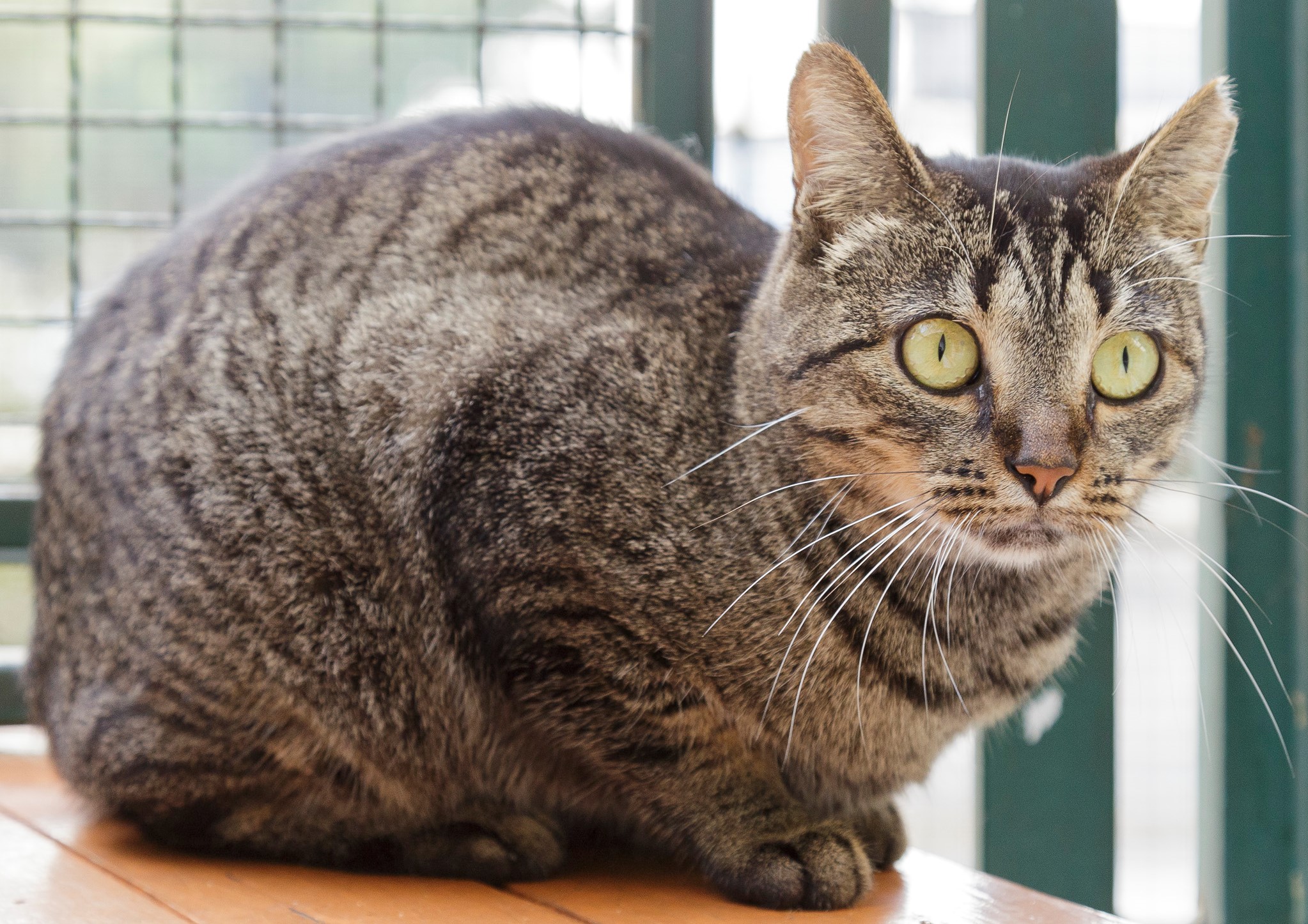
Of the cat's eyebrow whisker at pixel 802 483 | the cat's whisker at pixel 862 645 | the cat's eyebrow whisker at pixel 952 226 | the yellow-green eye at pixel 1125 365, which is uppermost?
the cat's eyebrow whisker at pixel 952 226

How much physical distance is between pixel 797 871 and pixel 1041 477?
55 centimetres

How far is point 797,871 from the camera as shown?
1368 mm

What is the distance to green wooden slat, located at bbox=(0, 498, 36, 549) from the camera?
2199 millimetres

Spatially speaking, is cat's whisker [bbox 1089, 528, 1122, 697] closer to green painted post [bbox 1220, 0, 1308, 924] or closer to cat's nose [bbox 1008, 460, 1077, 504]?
cat's nose [bbox 1008, 460, 1077, 504]

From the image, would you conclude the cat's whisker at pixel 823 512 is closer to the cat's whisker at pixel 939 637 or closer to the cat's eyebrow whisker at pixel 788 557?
the cat's eyebrow whisker at pixel 788 557

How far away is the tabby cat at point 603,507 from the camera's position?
133 centimetres

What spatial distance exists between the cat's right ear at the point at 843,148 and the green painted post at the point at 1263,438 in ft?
3.14

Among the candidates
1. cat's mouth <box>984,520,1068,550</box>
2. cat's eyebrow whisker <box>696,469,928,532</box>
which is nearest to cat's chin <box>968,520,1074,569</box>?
cat's mouth <box>984,520,1068,550</box>

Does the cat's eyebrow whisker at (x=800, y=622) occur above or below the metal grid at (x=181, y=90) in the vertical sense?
below

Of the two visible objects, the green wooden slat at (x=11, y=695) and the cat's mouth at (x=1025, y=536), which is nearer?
the cat's mouth at (x=1025, y=536)

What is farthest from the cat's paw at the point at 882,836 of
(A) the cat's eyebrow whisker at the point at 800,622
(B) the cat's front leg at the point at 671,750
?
(A) the cat's eyebrow whisker at the point at 800,622

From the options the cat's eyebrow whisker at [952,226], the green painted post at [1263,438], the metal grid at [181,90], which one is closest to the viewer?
the cat's eyebrow whisker at [952,226]

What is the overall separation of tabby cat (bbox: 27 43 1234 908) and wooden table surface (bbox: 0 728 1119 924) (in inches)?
1.7

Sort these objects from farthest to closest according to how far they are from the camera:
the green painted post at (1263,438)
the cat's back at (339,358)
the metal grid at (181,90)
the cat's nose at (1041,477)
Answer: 1. the metal grid at (181,90)
2. the green painted post at (1263,438)
3. the cat's back at (339,358)
4. the cat's nose at (1041,477)
